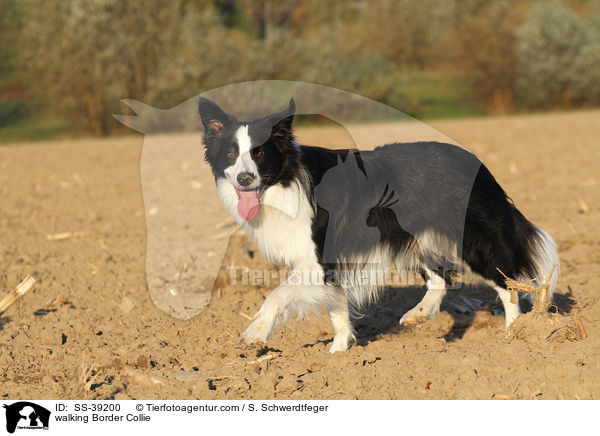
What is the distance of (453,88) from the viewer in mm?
31812

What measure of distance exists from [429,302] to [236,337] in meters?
1.76

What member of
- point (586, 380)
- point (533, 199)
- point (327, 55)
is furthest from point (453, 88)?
point (586, 380)

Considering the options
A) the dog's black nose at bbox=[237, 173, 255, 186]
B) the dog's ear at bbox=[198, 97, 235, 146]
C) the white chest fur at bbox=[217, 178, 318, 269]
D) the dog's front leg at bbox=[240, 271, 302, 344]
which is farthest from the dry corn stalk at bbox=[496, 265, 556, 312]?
the dog's ear at bbox=[198, 97, 235, 146]

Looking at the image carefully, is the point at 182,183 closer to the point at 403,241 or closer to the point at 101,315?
the point at 101,315

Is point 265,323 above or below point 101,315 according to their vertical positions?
above

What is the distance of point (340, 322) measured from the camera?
15.9ft

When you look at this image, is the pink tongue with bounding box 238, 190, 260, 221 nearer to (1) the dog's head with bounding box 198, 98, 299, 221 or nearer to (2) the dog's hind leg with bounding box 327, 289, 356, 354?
(1) the dog's head with bounding box 198, 98, 299, 221

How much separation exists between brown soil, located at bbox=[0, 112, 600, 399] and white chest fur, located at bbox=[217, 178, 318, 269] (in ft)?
1.70

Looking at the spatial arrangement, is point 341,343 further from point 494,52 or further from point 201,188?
point 494,52

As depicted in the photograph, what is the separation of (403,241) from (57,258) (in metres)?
4.45

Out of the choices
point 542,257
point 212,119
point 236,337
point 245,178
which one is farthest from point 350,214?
point 542,257

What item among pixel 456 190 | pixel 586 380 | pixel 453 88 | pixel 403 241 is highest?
pixel 456 190

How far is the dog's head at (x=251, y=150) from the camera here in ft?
14.7

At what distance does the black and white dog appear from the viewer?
4543 mm
